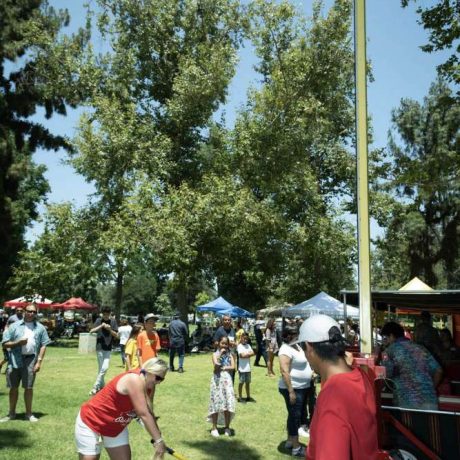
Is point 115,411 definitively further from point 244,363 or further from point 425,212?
point 425,212

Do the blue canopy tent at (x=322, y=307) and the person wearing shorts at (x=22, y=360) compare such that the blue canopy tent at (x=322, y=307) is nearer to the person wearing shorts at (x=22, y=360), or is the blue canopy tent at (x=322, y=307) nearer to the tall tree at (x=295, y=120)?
the tall tree at (x=295, y=120)

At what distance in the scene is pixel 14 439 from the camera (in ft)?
25.4

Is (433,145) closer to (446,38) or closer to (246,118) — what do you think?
(246,118)

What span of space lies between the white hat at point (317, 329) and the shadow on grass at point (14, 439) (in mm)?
6216

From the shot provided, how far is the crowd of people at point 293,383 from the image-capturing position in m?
2.17

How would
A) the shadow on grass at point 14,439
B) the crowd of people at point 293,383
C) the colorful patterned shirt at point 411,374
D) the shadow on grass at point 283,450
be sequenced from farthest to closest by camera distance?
the shadow on grass at point 283,450 → the shadow on grass at point 14,439 → the colorful patterned shirt at point 411,374 → the crowd of people at point 293,383

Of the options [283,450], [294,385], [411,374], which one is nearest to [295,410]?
[294,385]

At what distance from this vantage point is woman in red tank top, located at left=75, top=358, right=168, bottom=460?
4328mm

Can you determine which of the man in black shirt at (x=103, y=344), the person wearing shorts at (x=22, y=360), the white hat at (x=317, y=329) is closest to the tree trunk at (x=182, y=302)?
the man in black shirt at (x=103, y=344)

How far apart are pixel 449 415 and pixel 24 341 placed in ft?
21.6

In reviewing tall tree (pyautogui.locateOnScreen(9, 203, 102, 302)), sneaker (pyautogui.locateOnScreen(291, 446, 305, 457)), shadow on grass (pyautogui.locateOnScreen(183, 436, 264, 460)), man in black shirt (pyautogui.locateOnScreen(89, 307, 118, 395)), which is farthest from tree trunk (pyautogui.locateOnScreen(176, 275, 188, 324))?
sneaker (pyautogui.locateOnScreen(291, 446, 305, 457))

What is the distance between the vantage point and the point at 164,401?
11328 millimetres

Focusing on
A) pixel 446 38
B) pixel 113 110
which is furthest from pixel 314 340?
pixel 113 110

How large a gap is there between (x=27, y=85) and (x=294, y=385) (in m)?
23.1
